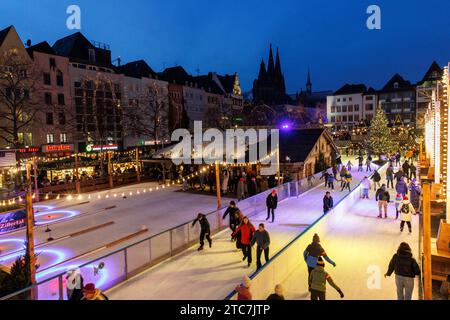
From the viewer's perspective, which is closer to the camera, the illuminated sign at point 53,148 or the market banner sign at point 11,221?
the market banner sign at point 11,221

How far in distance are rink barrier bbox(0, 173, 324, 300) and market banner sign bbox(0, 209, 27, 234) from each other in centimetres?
619

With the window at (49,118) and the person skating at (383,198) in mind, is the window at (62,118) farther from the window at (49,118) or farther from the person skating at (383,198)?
the person skating at (383,198)

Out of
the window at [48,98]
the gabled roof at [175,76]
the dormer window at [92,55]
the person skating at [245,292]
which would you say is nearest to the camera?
the person skating at [245,292]

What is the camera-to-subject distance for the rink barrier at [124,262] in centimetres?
693

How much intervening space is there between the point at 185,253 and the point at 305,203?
9128mm

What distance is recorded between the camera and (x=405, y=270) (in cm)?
682

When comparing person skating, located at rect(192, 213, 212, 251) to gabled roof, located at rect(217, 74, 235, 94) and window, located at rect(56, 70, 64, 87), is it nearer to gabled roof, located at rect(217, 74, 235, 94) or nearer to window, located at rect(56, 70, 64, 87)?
window, located at rect(56, 70, 64, 87)

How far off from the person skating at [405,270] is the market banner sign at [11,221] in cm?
1505

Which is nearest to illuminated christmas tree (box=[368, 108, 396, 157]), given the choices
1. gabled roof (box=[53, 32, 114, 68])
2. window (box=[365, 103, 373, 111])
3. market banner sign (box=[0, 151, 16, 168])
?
gabled roof (box=[53, 32, 114, 68])

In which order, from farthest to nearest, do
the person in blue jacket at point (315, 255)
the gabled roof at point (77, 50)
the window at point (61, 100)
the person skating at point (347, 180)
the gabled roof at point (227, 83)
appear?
1. the gabled roof at point (227, 83)
2. the gabled roof at point (77, 50)
3. the window at point (61, 100)
4. the person skating at point (347, 180)
5. the person in blue jacket at point (315, 255)

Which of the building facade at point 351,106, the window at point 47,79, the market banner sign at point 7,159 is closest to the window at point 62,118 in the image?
the window at point 47,79

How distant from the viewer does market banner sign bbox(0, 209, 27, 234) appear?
15.0 meters

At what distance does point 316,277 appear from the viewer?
691cm
